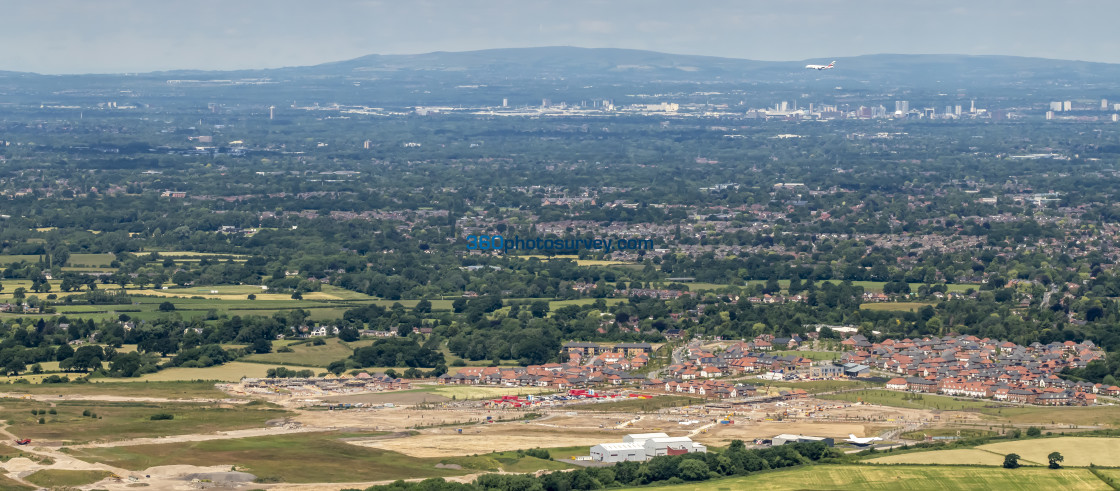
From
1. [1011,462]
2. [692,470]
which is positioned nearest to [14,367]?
[692,470]

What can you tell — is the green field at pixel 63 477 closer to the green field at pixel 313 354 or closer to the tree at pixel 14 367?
the tree at pixel 14 367

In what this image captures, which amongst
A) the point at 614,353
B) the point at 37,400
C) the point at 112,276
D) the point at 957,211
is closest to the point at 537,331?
the point at 614,353

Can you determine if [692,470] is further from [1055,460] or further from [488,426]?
[1055,460]

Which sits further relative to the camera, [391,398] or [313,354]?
[313,354]

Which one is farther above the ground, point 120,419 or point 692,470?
point 692,470

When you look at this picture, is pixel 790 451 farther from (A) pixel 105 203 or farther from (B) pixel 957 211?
(A) pixel 105 203

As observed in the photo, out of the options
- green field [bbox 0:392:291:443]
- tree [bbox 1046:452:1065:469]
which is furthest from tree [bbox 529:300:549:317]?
tree [bbox 1046:452:1065:469]

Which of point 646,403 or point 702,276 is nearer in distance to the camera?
point 646,403
